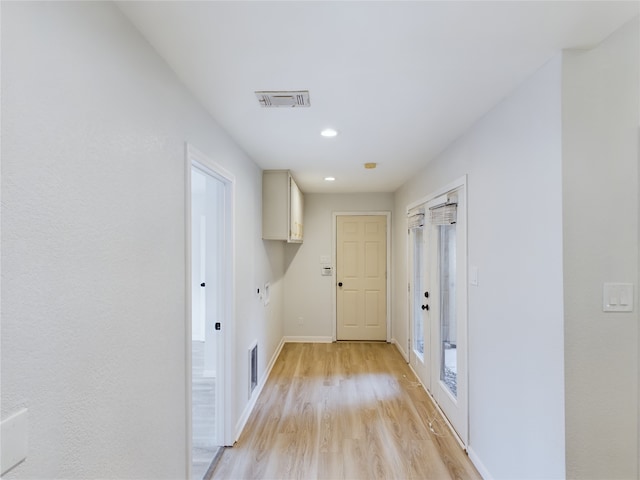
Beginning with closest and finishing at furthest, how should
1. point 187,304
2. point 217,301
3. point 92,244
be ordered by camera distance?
point 92,244, point 187,304, point 217,301

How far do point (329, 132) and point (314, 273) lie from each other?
10.6ft

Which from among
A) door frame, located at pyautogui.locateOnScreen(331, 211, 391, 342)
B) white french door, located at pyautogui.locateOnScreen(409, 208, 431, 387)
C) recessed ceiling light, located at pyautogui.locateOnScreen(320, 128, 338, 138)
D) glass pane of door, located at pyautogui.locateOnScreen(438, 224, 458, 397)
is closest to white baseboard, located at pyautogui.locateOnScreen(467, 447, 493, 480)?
glass pane of door, located at pyautogui.locateOnScreen(438, 224, 458, 397)

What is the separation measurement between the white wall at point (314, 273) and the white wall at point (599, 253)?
3919 millimetres

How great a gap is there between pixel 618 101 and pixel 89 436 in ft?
7.92

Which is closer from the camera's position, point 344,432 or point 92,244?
point 92,244

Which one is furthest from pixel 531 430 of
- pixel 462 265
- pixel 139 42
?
pixel 139 42

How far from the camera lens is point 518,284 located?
5.88ft

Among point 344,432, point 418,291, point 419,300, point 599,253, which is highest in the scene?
point 599,253

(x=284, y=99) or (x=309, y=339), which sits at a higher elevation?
(x=284, y=99)

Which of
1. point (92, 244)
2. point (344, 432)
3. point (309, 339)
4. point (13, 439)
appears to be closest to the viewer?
point (13, 439)

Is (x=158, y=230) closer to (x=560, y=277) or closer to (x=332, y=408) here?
(x=560, y=277)

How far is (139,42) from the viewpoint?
50.9 inches

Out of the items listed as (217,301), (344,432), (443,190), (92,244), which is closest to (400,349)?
(344,432)

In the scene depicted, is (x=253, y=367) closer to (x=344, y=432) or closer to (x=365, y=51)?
(x=344, y=432)
